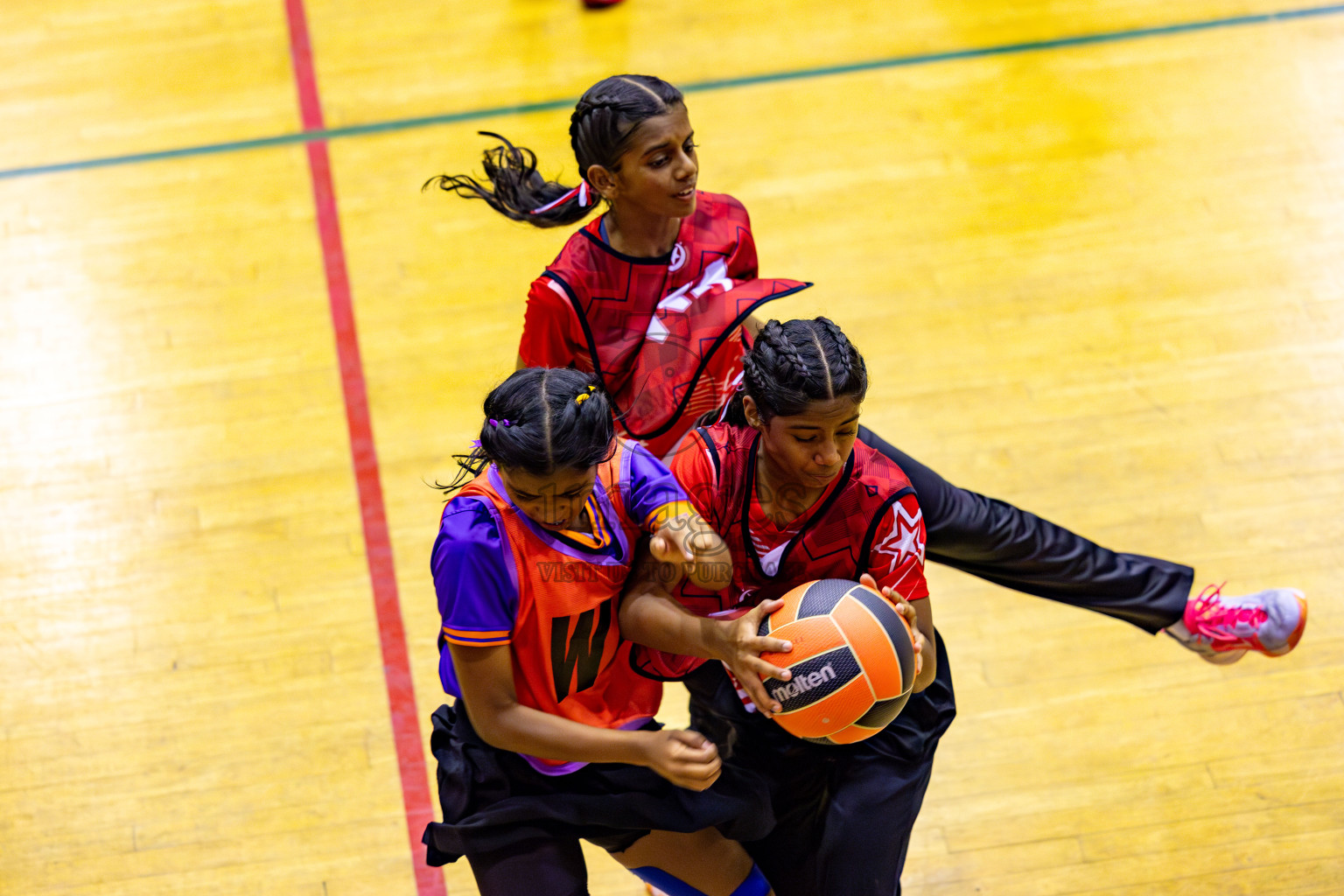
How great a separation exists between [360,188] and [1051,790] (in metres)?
3.02

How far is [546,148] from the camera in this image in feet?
15.1

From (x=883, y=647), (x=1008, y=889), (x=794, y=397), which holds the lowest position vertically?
(x=1008, y=889)

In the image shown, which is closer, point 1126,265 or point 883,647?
point 883,647

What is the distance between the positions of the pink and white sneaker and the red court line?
178 centimetres

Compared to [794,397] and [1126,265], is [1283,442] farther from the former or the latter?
[794,397]

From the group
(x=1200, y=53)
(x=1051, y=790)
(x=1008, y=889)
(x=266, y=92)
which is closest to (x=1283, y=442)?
(x=1051, y=790)

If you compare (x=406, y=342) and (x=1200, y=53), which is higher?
(x=1200, y=53)

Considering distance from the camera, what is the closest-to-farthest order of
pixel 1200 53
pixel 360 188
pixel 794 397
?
1. pixel 794 397
2. pixel 360 188
3. pixel 1200 53

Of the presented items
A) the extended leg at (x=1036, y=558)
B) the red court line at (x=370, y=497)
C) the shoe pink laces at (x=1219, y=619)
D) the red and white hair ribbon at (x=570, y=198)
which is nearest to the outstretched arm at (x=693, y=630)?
the extended leg at (x=1036, y=558)

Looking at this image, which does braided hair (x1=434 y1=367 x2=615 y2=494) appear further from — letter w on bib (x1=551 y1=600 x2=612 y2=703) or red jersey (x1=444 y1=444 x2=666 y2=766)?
letter w on bib (x1=551 y1=600 x2=612 y2=703)

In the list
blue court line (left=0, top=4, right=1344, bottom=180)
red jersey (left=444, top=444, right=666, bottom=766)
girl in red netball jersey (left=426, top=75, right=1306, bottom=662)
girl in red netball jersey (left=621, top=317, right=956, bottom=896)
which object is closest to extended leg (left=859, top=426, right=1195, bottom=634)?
girl in red netball jersey (left=426, top=75, right=1306, bottom=662)

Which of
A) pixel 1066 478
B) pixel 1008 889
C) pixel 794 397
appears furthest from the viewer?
pixel 1066 478

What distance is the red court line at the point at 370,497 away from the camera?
120 inches

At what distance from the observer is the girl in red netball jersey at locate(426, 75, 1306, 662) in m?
2.51
